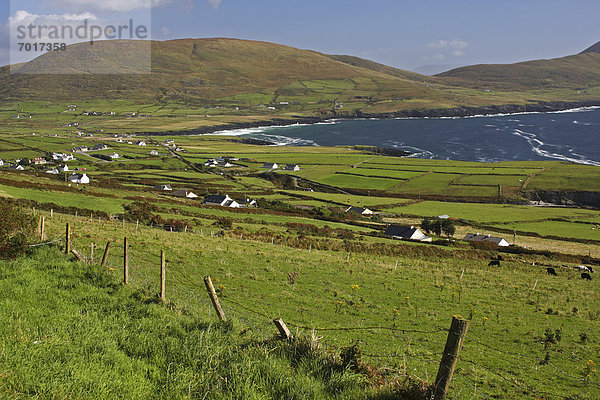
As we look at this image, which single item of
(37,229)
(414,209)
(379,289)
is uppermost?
(37,229)

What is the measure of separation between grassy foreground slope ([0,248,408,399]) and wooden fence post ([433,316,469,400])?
1111 mm

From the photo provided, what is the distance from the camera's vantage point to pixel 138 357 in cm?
776

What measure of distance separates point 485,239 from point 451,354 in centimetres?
5927

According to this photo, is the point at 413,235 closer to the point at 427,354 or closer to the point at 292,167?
the point at 427,354

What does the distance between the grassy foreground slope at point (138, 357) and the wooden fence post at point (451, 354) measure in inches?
43.7

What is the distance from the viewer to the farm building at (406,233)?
5468cm

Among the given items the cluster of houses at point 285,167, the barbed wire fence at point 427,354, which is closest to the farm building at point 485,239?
the barbed wire fence at point 427,354

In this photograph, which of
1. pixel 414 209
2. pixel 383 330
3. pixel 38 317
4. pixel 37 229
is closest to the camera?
pixel 38 317

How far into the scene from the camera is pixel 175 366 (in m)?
7.51

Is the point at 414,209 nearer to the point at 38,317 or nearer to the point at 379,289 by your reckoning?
the point at 379,289

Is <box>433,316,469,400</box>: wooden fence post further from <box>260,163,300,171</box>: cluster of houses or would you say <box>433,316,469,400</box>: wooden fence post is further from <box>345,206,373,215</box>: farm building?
<box>260,163,300,171</box>: cluster of houses

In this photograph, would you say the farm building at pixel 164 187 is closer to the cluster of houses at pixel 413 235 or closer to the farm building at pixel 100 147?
the cluster of houses at pixel 413 235

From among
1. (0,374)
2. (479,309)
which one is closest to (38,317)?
A: (0,374)

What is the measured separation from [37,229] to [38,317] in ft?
38.3
